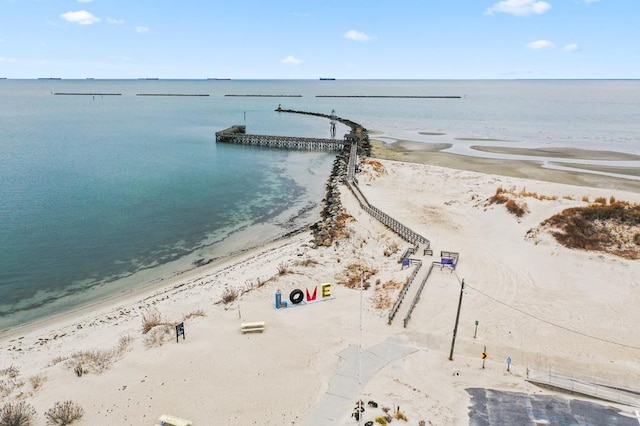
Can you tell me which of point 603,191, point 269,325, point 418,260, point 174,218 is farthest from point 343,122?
point 269,325

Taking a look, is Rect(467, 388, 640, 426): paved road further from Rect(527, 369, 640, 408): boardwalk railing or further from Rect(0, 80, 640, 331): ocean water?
Rect(0, 80, 640, 331): ocean water

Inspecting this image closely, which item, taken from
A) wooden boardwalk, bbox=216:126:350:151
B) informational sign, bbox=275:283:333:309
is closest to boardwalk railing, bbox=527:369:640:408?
informational sign, bbox=275:283:333:309

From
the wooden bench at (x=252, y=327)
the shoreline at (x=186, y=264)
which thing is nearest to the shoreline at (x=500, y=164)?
the shoreline at (x=186, y=264)

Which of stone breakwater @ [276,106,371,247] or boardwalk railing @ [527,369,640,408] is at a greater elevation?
stone breakwater @ [276,106,371,247]

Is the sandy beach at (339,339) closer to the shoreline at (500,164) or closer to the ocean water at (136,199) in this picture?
the ocean water at (136,199)

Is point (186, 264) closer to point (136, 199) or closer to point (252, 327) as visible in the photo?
point (252, 327)

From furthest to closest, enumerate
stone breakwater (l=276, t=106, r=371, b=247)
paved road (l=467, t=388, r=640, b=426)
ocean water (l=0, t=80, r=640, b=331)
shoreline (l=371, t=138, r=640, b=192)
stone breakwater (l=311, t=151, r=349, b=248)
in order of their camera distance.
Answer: shoreline (l=371, t=138, r=640, b=192) < stone breakwater (l=276, t=106, r=371, b=247) < stone breakwater (l=311, t=151, r=349, b=248) < ocean water (l=0, t=80, r=640, b=331) < paved road (l=467, t=388, r=640, b=426)

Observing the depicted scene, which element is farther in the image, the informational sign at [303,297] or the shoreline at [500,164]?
the shoreline at [500,164]
